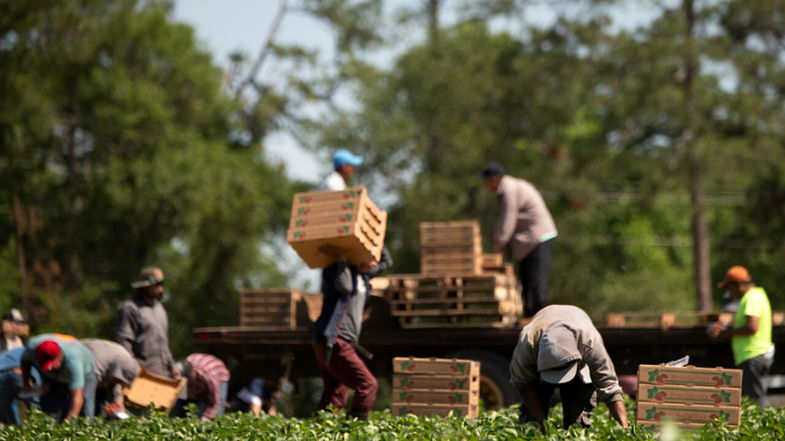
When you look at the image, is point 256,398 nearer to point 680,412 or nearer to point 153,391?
point 153,391

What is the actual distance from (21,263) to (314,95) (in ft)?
40.7

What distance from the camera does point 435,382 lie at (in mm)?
11273

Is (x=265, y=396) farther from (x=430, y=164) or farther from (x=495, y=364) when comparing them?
(x=430, y=164)

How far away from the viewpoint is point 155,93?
29.8 meters

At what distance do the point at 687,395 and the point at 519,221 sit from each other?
177 inches

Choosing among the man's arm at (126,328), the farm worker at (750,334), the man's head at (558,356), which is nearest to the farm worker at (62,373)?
the man's arm at (126,328)

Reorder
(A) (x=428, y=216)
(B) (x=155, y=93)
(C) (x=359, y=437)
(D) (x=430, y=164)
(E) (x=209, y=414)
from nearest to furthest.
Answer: (C) (x=359, y=437) → (E) (x=209, y=414) → (B) (x=155, y=93) → (A) (x=428, y=216) → (D) (x=430, y=164)

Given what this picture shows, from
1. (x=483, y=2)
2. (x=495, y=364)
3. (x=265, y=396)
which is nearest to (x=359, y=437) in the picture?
(x=495, y=364)

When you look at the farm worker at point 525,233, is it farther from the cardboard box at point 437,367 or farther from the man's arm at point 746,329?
the cardboard box at point 437,367

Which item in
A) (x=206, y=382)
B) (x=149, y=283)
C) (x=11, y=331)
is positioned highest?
(x=149, y=283)

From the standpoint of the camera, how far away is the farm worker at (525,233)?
543 inches

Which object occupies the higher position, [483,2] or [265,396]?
[483,2]

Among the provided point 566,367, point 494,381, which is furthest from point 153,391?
point 566,367

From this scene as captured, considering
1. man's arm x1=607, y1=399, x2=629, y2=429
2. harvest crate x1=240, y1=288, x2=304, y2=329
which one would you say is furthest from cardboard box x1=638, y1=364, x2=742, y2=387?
harvest crate x1=240, y1=288, x2=304, y2=329
